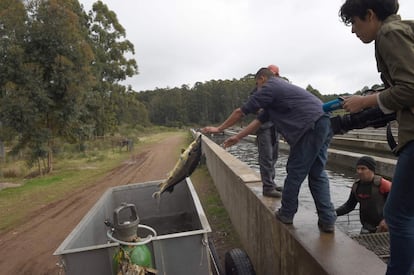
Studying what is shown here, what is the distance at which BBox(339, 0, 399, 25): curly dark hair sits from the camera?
6.93ft

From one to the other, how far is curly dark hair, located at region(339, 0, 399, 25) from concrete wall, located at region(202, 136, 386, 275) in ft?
6.13

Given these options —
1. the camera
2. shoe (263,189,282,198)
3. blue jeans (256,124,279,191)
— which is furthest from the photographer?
blue jeans (256,124,279,191)

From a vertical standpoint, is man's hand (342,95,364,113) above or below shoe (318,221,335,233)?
above

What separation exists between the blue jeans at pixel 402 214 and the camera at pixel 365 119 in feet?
1.26

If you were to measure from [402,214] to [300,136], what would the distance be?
1.50 meters

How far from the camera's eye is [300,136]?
3.50 metres

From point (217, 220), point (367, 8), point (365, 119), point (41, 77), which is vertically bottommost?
point (217, 220)

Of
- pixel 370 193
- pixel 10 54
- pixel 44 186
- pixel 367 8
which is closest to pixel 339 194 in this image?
pixel 370 193

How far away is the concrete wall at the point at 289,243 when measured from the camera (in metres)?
2.83

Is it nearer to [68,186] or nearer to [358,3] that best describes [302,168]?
[358,3]

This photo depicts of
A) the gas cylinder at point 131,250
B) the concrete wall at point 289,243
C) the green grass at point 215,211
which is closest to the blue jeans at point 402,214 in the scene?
the concrete wall at point 289,243

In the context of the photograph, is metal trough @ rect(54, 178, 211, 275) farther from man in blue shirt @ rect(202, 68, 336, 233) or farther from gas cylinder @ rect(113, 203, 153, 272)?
man in blue shirt @ rect(202, 68, 336, 233)

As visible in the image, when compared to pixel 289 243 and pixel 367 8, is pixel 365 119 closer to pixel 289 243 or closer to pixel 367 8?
pixel 367 8

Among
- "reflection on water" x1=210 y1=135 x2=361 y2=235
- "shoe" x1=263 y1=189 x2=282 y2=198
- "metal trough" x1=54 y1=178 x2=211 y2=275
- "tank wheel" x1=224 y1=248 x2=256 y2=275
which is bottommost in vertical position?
"reflection on water" x1=210 y1=135 x2=361 y2=235
